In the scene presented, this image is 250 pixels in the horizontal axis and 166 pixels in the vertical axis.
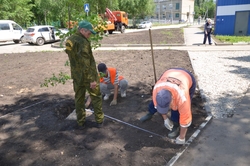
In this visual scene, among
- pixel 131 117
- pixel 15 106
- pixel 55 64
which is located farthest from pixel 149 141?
pixel 55 64

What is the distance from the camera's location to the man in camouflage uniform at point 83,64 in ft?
9.45

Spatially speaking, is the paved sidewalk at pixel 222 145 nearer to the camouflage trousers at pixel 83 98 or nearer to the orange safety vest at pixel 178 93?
the orange safety vest at pixel 178 93

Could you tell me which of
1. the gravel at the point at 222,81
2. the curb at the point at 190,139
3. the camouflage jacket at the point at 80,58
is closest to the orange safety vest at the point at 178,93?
the curb at the point at 190,139

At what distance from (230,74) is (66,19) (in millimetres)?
5017

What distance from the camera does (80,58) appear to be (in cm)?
293

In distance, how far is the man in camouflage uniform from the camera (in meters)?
2.88

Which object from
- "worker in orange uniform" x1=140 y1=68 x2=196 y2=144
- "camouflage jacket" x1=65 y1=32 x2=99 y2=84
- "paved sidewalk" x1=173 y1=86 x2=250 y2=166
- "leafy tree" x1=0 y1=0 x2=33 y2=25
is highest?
"leafy tree" x1=0 y1=0 x2=33 y2=25

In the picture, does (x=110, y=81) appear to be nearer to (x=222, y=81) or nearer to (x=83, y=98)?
(x=83, y=98)

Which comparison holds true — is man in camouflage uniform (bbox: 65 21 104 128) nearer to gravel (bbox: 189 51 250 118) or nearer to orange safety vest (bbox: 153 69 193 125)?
orange safety vest (bbox: 153 69 193 125)

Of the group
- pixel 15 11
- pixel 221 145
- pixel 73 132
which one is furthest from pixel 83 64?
pixel 15 11

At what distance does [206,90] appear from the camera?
198 inches

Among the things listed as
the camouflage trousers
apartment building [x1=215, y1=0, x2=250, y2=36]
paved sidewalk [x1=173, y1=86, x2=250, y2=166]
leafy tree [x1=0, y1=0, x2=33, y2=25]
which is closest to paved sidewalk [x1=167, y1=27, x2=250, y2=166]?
paved sidewalk [x1=173, y1=86, x2=250, y2=166]

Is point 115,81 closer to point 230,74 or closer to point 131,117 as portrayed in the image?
point 131,117

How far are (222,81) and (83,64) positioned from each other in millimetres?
4181
